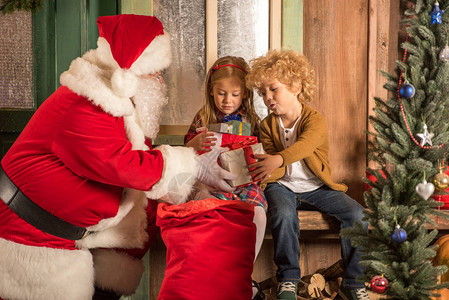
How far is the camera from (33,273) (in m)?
2.07

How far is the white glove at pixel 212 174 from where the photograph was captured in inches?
88.7

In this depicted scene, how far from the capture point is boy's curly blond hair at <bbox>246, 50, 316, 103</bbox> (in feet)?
8.36

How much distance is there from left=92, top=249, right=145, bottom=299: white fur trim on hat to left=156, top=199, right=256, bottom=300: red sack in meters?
0.39

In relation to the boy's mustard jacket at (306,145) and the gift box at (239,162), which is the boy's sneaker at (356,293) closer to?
the boy's mustard jacket at (306,145)

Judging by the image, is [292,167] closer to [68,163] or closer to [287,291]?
[287,291]

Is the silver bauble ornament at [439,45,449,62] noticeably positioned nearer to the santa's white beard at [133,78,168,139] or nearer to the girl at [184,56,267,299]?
the girl at [184,56,267,299]

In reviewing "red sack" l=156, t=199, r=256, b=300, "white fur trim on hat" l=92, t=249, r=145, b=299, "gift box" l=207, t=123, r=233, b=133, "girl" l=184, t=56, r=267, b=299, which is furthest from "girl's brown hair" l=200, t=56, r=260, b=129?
"white fur trim on hat" l=92, t=249, r=145, b=299

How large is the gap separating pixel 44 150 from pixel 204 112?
99cm

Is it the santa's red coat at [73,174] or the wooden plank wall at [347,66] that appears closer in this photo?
the santa's red coat at [73,174]

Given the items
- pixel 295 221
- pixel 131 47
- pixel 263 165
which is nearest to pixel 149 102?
pixel 131 47

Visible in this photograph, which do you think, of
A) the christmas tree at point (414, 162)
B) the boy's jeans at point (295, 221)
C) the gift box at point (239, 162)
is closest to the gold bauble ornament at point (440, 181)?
the christmas tree at point (414, 162)

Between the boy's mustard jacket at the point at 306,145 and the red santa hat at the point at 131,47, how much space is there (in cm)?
81

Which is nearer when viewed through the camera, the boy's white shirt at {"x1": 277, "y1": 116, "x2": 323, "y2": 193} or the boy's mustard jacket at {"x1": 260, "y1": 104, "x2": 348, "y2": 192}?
the boy's mustard jacket at {"x1": 260, "y1": 104, "x2": 348, "y2": 192}

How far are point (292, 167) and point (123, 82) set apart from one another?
1.13 m
